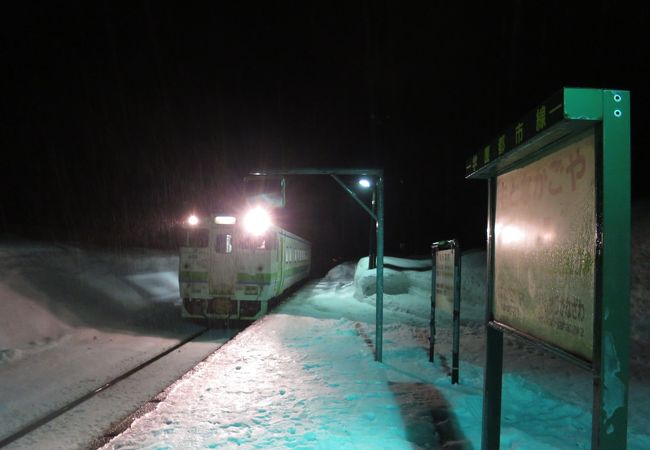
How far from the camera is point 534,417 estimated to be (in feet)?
17.6

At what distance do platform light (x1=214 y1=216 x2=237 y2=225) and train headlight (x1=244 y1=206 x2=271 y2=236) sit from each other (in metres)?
0.38

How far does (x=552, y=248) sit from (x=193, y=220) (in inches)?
494

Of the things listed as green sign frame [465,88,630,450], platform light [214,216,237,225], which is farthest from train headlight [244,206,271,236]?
green sign frame [465,88,630,450]

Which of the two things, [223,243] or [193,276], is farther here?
[223,243]

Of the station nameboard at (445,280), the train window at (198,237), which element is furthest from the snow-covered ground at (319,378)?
the train window at (198,237)

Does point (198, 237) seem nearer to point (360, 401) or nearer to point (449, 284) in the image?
point (449, 284)

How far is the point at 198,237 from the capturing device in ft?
46.3

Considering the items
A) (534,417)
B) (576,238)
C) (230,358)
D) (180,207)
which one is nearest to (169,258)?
(180,207)

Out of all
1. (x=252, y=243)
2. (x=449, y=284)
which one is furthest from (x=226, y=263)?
(x=449, y=284)

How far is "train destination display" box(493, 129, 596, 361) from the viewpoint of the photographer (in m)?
2.51

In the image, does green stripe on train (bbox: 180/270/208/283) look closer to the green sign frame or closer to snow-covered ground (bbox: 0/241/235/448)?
snow-covered ground (bbox: 0/241/235/448)

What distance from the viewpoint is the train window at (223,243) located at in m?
14.0

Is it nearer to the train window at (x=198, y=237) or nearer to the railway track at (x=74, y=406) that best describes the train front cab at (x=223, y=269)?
the train window at (x=198, y=237)

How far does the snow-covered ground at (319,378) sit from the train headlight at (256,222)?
2565mm
